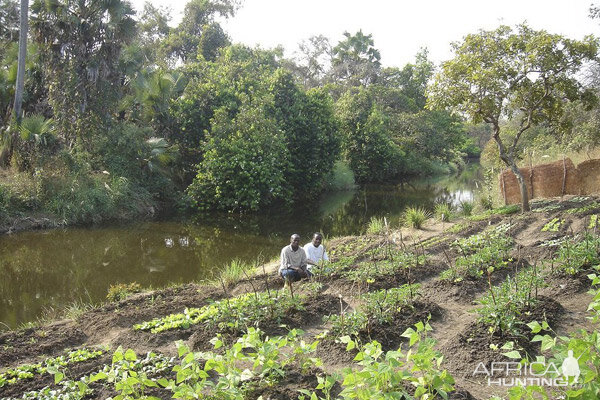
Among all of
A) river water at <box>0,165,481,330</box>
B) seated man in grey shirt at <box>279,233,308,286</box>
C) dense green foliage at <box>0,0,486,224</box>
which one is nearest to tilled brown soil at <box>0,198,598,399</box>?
seated man in grey shirt at <box>279,233,308,286</box>

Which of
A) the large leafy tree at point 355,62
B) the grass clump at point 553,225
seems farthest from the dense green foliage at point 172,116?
the large leafy tree at point 355,62

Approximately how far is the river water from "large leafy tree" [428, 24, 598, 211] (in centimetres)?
619

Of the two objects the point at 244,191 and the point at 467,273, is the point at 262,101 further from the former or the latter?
the point at 467,273

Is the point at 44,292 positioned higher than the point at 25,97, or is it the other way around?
the point at 25,97

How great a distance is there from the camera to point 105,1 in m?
20.7

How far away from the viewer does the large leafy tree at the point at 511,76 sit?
541 inches

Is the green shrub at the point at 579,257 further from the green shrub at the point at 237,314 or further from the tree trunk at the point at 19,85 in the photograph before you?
the tree trunk at the point at 19,85

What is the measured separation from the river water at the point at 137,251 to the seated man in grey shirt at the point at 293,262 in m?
3.47

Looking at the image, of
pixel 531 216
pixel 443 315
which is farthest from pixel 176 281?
pixel 531 216

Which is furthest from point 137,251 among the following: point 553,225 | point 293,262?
point 553,225

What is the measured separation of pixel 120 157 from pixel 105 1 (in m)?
6.61

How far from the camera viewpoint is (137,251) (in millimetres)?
15234

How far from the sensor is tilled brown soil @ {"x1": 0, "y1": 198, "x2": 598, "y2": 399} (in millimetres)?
4848

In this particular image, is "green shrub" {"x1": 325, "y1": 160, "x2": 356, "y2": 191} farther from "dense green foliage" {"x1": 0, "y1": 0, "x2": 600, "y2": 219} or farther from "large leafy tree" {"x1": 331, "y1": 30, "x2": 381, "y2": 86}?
"large leafy tree" {"x1": 331, "y1": 30, "x2": 381, "y2": 86}
